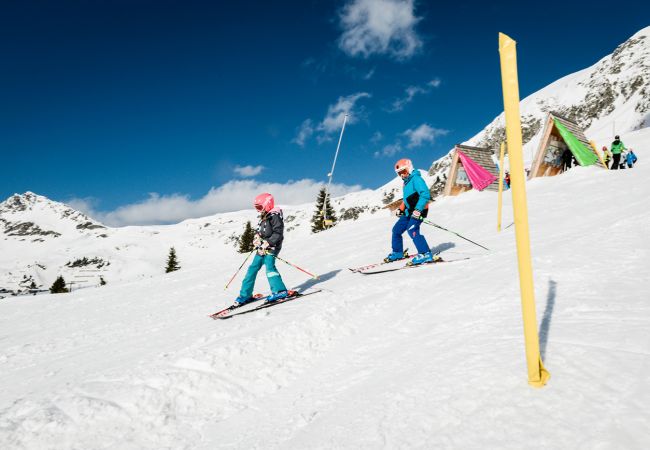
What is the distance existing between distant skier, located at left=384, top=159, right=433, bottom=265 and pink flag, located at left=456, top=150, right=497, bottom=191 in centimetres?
1404

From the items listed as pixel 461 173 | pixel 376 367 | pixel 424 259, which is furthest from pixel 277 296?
pixel 461 173

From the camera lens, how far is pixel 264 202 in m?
7.19

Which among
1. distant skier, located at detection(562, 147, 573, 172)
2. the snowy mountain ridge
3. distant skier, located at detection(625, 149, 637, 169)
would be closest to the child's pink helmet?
distant skier, located at detection(625, 149, 637, 169)

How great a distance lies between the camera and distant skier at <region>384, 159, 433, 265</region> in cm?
789

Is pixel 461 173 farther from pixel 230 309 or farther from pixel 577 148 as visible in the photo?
pixel 230 309

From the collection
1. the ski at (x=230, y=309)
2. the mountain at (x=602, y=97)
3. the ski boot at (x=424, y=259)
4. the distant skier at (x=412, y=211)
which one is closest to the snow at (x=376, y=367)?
the ski at (x=230, y=309)

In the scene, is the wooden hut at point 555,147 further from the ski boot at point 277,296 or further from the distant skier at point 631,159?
the ski boot at point 277,296

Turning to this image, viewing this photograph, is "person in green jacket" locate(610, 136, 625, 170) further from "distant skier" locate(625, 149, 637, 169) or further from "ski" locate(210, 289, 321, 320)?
"ski" locate(210, 289, 321, 320)

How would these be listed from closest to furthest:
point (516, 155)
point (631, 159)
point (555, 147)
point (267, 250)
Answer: point (516, 155), point (267, 250), point (631, 159), point (555, 147)

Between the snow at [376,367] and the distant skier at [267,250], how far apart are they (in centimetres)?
70

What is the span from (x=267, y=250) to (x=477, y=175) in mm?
17771

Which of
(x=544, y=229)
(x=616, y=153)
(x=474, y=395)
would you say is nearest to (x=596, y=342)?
(x=474, y=395)

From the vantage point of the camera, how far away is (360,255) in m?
11.0

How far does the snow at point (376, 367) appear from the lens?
2283 millimetres
